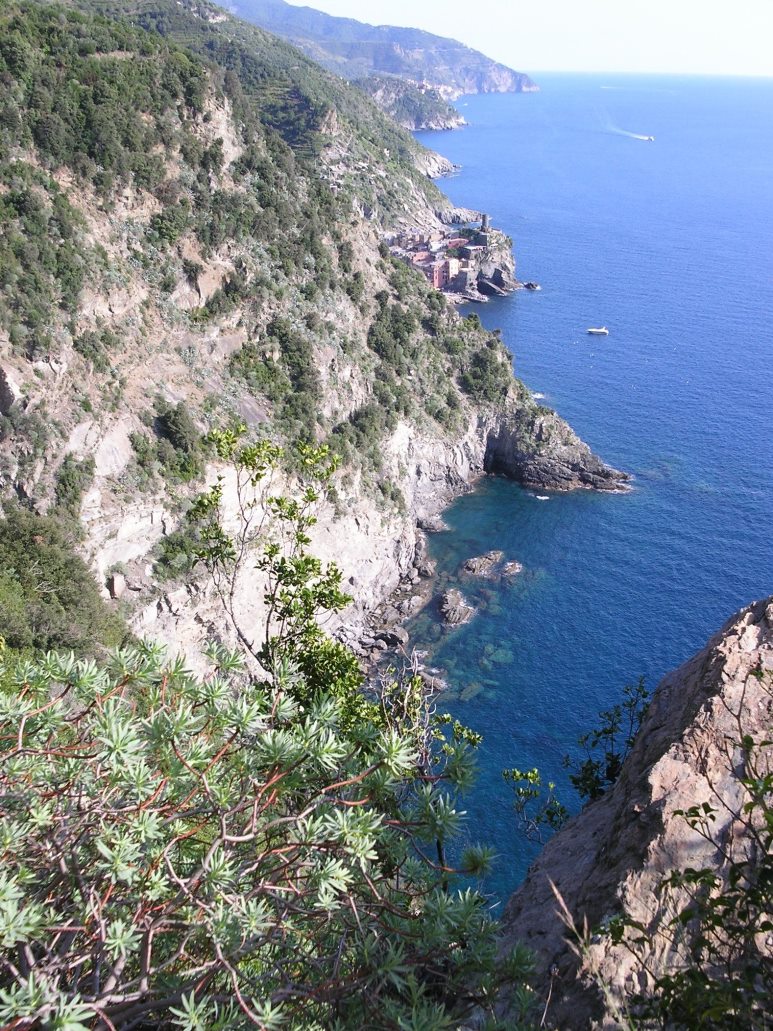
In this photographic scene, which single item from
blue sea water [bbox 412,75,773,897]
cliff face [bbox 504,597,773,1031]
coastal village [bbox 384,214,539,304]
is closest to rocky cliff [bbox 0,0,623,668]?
blue sea water [bbox 412,75,773,897]

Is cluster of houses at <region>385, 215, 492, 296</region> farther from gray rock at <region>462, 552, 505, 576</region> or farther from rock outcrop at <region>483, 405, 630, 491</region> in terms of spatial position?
gray rock at <region>462, 552, 505, 576</region>

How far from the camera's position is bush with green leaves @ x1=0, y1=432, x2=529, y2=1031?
584 cm

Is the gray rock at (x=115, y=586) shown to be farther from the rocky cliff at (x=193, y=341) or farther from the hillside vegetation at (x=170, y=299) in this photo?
the hillside vegetation at (x=170, y=299)

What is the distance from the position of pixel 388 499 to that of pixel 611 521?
691 inches

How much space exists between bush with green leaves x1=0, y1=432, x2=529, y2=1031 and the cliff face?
1479 millimetres

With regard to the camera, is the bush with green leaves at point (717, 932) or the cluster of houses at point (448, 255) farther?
the cluster of houses at point (448, 255)

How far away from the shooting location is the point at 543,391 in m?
76.3

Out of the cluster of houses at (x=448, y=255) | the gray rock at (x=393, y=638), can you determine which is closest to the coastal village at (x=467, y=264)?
the cluster of houses at (x=448, y=255)

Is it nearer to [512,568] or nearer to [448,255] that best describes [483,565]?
[512,568]

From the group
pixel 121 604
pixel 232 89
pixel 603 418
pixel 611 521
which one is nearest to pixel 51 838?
pixel 121 604

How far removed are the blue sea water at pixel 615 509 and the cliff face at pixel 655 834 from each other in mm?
21545

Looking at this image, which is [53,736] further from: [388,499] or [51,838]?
[388,499]

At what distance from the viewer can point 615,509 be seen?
5822 cm

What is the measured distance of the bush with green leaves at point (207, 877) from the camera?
584cm
